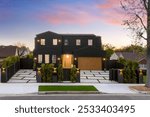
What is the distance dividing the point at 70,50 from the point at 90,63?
3676 millimetres

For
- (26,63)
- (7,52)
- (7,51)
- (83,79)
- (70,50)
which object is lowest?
(83,79)

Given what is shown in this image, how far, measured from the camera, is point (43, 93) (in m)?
23.9

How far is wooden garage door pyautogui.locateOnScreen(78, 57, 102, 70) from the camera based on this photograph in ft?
176

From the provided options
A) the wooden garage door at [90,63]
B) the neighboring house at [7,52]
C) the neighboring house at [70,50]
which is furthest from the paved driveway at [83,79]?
the neighboring house at [7,52]

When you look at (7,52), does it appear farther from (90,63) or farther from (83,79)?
(83,79)

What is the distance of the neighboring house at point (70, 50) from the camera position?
53469mm

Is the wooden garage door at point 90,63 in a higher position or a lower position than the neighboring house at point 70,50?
lower

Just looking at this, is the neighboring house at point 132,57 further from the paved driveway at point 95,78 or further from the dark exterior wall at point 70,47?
the paved driveway at point 95,78

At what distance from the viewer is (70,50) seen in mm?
54594

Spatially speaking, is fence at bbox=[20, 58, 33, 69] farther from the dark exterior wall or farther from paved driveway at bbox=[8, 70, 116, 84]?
paved driveway at bbox=[8, 70, 116, 84]

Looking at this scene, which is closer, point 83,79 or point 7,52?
point 83,79

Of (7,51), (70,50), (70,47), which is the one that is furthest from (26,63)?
(7,51)

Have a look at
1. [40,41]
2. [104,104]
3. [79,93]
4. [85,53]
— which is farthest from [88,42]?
[104,104]

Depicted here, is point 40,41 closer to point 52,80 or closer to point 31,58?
point 31,58
